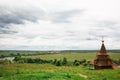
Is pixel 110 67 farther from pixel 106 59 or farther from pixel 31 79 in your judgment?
pixel 31 79

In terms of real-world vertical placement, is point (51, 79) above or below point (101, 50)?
below

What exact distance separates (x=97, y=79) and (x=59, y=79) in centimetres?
518

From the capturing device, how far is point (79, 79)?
79.7ft

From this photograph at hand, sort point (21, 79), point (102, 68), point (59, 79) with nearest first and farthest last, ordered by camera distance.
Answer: point (59, 79)
point (21, 79)
point (102, 68)

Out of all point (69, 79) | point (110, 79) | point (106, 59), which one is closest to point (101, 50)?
point (106, 59)

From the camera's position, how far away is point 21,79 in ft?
79.1

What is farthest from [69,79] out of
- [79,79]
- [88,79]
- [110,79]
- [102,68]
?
[102,68]

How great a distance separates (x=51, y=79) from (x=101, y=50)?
21.2 meters

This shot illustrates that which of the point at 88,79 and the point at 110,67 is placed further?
the point at 110,67

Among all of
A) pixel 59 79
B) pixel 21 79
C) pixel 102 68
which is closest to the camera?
pixel 59 79

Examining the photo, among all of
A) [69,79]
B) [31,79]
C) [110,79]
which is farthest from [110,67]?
[31,79]

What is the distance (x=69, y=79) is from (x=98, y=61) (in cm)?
1837

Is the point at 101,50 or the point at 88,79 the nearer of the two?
the point at 88,79

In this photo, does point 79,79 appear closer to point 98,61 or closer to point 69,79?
point 69,79
